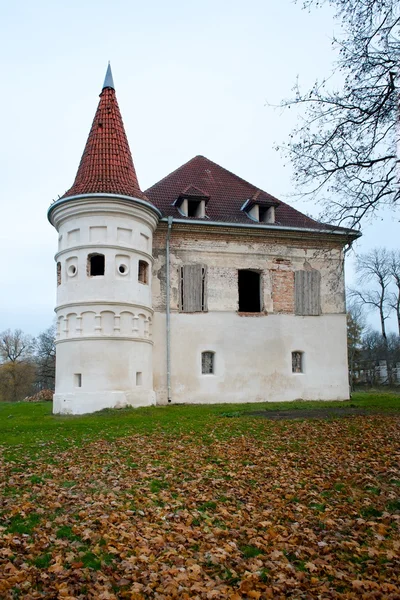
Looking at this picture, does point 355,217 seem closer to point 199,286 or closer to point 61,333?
point 199,286

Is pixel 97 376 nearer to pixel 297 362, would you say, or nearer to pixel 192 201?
pixel 192 201

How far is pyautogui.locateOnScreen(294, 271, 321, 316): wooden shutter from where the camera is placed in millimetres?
21500

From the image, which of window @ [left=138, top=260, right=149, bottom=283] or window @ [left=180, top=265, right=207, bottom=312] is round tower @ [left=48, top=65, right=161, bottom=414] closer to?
window @ [left=138, top=260, right=149, bottom=283]

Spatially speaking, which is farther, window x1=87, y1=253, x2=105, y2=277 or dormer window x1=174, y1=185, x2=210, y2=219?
dormer window x1=174, y1=185, x2=210, y2=219

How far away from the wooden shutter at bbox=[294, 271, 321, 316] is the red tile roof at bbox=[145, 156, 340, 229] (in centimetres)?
212

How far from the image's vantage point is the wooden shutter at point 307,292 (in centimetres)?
2150

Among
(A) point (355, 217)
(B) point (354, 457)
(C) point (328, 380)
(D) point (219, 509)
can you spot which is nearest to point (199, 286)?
(C) point (328, 380)

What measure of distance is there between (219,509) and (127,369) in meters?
11.4

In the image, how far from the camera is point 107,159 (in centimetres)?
1866

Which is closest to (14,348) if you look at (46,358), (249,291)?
(46,358)

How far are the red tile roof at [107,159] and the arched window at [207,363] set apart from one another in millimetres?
6683

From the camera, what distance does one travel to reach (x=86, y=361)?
17.0 metres

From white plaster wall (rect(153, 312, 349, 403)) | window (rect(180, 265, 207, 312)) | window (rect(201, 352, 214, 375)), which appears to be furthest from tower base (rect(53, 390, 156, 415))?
window (rect(180, 265, 207, 312))

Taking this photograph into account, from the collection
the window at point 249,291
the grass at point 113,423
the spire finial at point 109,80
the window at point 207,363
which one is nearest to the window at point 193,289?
the window at point 207,363
